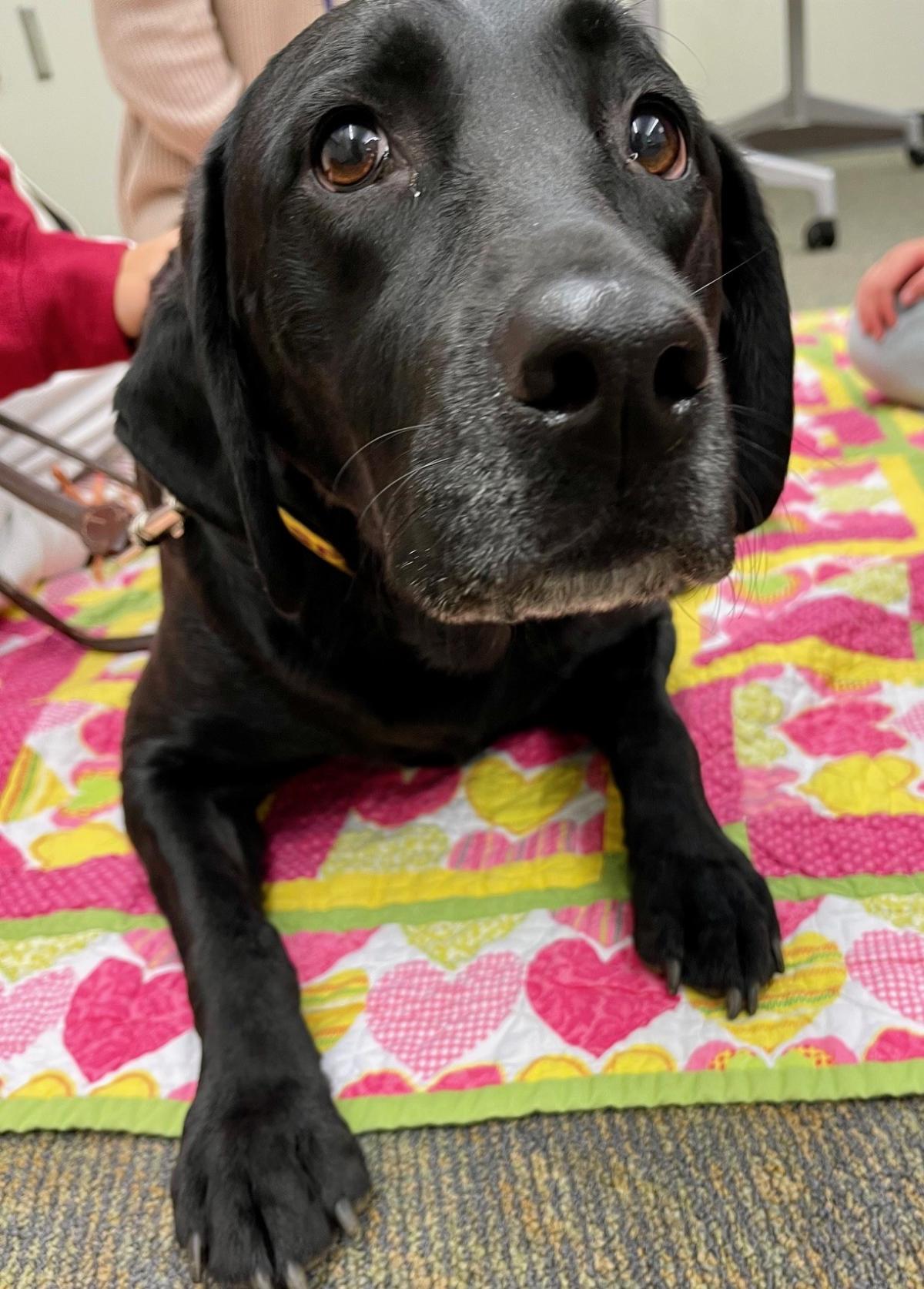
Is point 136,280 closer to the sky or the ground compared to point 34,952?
closer to the sky

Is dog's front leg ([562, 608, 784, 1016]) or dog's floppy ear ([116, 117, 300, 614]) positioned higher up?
dog's floppy ear ([116, 117, 300, 614])

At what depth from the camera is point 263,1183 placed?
758 mm

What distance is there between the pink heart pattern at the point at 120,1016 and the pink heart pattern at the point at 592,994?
34 cm

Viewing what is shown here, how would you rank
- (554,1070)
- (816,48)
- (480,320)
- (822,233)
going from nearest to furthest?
Answer: (480,320) → (554,1070) → (822,233) → (816,48)

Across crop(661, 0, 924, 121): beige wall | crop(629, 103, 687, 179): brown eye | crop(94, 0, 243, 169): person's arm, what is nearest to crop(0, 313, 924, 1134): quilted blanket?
crop(629, 103, 687, 179): brown eye

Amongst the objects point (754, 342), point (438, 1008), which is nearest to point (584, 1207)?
point (438, 1008)

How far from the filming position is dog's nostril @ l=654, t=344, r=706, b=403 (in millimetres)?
594

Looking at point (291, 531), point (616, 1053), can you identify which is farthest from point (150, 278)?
point (616, 1053)

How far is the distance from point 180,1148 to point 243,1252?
110mm

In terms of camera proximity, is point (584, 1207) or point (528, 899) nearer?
point (584, 1207)

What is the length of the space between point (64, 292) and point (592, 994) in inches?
48.6

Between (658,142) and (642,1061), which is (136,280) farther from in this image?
(642,1061)

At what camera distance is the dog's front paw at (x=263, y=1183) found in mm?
740

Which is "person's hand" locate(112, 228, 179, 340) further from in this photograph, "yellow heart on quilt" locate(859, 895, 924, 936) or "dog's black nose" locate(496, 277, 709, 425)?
"yellow heart on quilt" locate(859, 895, 924, 936)
